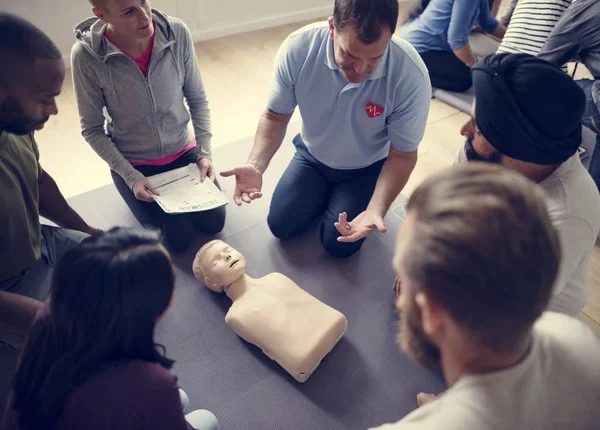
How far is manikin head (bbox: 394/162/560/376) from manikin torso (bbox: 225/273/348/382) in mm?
831

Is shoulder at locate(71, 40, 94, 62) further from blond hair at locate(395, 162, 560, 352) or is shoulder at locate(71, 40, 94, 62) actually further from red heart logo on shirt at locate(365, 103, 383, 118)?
blond hair at locate(395, 162, 560, 352)

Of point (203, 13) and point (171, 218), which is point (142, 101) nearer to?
point (171, 218)

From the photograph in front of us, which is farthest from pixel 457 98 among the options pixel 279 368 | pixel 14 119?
pixel 14 119

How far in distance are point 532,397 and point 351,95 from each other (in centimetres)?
119

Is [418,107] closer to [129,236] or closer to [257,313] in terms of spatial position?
[257,313]

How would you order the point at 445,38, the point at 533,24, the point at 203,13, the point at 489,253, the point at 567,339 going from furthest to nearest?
1. the point at 203,13
2. the point at 445,38
3. the point at 533,24
4. the point at 567,339
5. the point at 489,253

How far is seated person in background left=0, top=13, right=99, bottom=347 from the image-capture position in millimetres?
1143

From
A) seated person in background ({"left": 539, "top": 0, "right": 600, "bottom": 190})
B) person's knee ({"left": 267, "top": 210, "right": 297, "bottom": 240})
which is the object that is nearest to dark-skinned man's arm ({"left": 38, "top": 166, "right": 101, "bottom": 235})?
person's knee ({"left": 267, "top": 210, "right": 297, "bottom": 240})

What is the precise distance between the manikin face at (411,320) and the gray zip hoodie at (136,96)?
4.18ft

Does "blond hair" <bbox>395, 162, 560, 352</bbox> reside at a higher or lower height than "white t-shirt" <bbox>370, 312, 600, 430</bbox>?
higher

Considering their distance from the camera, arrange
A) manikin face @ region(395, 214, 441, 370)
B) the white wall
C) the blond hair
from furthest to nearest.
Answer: the white wall, manikin face @ region(395, 214, 441, 370), the blond hair

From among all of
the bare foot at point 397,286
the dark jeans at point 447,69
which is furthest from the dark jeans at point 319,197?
the dark jeans at point 447,69

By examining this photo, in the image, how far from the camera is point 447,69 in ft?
9.29

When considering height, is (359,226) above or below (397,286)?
above
